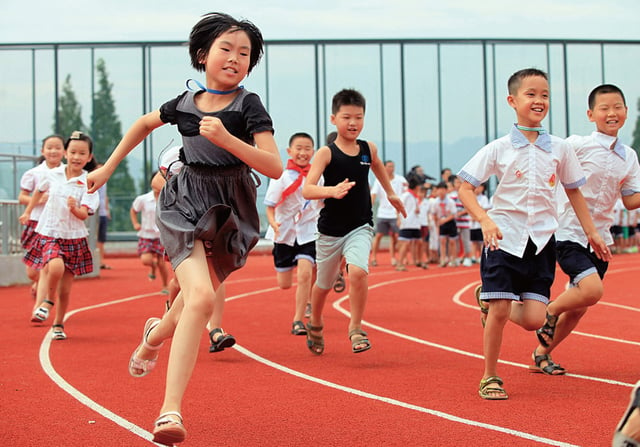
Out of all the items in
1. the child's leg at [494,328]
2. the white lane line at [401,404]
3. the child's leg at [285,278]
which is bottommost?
the white lane line at [401,404]

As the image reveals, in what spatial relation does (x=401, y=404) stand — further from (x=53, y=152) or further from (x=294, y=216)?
(x=53, y=152)

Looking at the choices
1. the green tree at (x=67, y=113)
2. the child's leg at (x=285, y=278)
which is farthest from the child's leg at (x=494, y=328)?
the green tree at (x=67, y=113)

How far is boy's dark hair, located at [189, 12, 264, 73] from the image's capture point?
4488mm

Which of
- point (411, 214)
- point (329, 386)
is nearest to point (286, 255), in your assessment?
point (329, 386)

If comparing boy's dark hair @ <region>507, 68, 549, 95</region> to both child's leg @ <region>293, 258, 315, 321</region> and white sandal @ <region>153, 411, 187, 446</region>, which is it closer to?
white sandal @ <region>153, 411, 187, 446</region>

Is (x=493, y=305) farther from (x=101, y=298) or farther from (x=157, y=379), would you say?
(x=101, y=298)

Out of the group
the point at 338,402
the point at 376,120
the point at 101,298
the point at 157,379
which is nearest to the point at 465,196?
the point at 338,402

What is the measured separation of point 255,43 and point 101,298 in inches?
349

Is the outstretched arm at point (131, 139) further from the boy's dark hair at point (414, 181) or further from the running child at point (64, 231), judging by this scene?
the boy's dark hair at point (414, 181)

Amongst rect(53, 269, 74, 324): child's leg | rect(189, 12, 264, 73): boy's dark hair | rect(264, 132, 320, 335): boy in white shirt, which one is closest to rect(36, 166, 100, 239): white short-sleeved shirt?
rect(53, 269, 74, 324): child's leg

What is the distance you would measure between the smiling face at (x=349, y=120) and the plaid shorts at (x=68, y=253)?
10.1 ft

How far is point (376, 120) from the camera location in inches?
1147

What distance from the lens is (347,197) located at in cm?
705

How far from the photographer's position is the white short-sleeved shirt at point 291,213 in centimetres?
918
